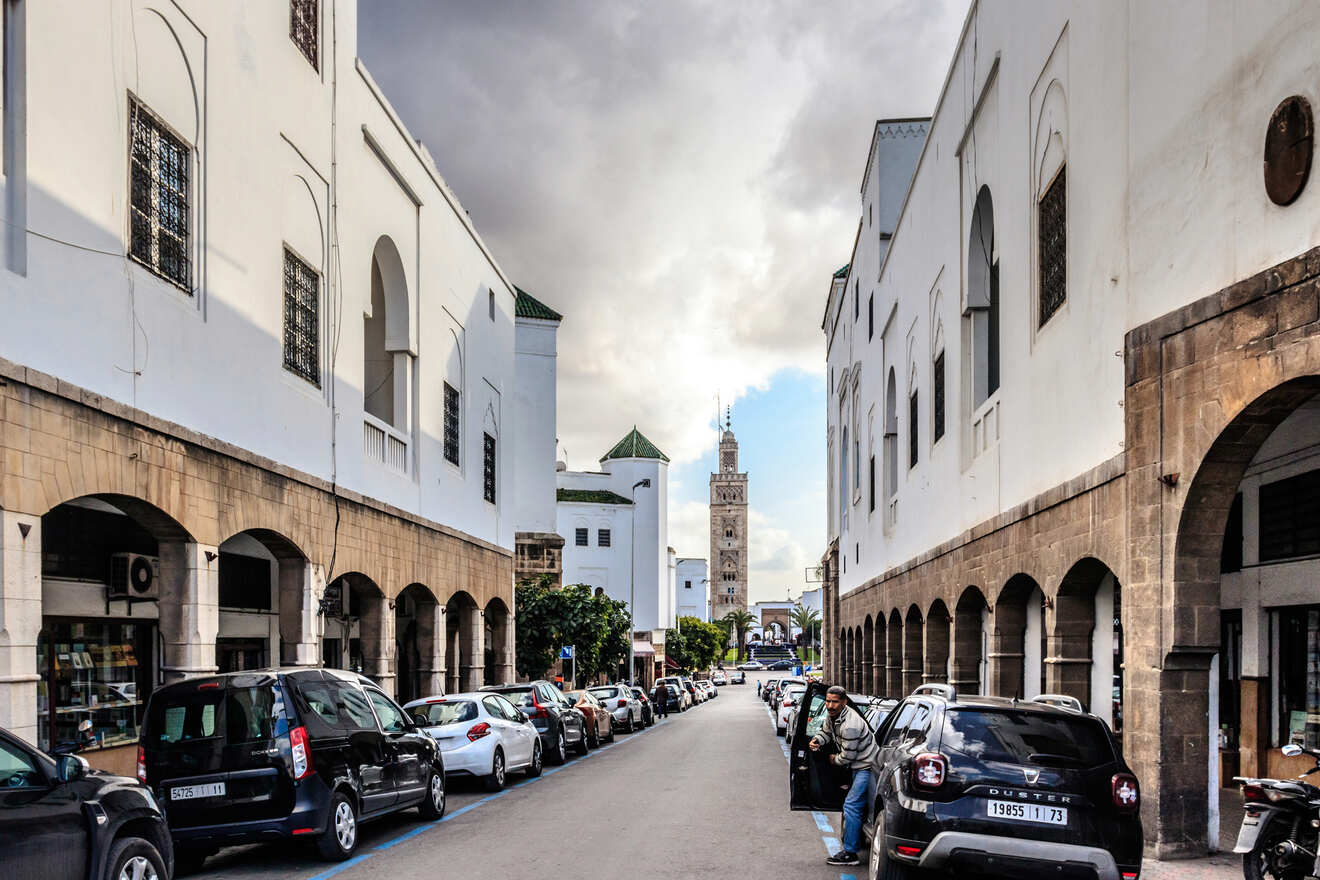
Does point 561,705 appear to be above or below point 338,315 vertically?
below

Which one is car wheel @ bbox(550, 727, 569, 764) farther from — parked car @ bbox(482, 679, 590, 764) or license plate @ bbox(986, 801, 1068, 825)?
license plate @ bbox(986, 801, 1068, 825)

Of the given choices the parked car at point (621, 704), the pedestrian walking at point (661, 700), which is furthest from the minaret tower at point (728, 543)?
the parked car at point (621, 704)

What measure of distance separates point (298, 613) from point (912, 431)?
50.3 ft

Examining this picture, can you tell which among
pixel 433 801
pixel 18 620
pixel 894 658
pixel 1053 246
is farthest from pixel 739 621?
pixel 18 620

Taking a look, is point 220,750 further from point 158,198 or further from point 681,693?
point 681,693

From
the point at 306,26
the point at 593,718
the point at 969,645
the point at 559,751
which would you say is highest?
the point at 306,26

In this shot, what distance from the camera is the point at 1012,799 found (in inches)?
315

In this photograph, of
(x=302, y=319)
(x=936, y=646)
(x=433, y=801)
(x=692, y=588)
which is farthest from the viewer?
(x=692, y=588)

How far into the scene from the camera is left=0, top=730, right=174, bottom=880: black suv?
6.97 meters

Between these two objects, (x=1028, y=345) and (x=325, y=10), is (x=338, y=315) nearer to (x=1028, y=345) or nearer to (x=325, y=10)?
(x=325, y=10)

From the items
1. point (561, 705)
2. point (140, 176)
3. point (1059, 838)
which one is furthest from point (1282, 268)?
point (561, 705)

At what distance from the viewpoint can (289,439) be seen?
18.4 metres

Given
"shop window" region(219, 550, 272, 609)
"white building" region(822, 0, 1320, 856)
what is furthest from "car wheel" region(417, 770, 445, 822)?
"white building" region(822, 0, 1320, 856)

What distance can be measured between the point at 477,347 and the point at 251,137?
14.2m
